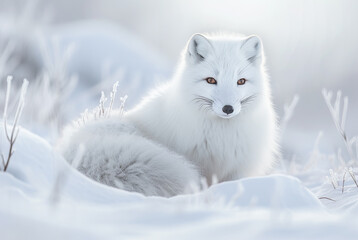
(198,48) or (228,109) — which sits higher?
(198,48)

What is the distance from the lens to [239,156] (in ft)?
10.6

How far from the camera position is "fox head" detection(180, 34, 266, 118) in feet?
9.64

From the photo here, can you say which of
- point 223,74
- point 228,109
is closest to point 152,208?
point 228,109

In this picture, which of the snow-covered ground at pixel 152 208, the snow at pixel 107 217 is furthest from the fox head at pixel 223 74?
the snow at pixel 107 217

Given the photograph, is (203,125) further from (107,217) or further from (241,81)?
(107,217)

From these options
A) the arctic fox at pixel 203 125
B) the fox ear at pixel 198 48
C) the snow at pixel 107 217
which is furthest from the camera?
the fox ear at pixel 198 48

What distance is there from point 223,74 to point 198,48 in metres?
0.38

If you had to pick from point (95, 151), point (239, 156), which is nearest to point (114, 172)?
point (95, 151)

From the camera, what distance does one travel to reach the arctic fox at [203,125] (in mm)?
2859

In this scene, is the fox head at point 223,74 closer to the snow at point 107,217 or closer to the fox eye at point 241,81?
the fox eye at point 241,81

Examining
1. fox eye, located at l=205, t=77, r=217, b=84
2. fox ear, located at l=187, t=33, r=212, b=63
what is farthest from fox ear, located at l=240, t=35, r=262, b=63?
fox eye, located at l=205, t=77, r=217, b=84

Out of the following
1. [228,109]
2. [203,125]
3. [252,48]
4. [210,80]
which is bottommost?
[203,125]

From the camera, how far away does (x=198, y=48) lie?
3291mm

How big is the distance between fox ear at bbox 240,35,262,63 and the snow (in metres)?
1.52
